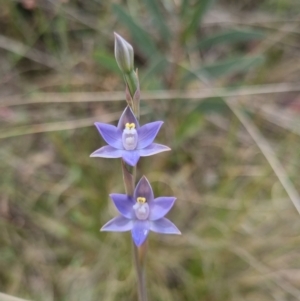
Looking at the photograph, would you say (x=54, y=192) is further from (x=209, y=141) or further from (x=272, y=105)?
(x=272, y=105)

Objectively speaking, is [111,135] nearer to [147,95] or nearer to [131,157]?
[131,157]

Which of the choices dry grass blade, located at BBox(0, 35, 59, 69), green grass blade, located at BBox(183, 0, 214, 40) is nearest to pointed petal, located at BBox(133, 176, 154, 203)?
green grass blade, located at BBox(183, 0, 214, 40)

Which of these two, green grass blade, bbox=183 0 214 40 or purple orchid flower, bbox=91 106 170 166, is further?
green grass blade, bbox=183 0 214 40

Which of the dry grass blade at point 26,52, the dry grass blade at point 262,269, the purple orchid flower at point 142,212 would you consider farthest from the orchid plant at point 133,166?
the dry grass blade at point 26,52

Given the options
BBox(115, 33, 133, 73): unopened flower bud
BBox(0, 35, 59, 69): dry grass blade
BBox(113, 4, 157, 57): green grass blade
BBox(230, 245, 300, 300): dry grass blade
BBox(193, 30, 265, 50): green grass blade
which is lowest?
BBox(115, 33, 133, 73): unopened flower bud

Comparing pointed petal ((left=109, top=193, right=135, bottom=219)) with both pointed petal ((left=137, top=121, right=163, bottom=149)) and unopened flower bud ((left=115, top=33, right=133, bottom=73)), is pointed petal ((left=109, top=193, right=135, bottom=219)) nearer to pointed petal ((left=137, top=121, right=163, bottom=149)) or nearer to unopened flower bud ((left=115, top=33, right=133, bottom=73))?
pointed petal ((left=137, top=121, right=163, bottom=149))
